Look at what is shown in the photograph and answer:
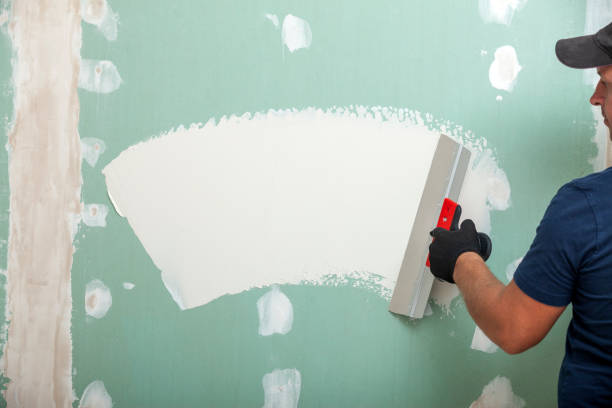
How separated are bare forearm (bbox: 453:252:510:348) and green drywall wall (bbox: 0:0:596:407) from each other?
0.84 feet

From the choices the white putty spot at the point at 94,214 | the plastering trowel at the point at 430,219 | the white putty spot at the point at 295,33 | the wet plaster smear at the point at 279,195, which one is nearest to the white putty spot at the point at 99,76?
the wet plaster smear at the point at 279,195

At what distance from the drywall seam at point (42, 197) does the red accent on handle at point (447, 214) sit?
2.93 ft

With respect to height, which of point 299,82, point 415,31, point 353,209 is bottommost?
point 353,209

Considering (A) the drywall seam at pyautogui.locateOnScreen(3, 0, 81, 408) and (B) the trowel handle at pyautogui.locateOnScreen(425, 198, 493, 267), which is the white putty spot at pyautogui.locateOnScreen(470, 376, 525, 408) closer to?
(B) the trowel handle at pyautogui.locateOnScreen(425, 198, 493, 267)

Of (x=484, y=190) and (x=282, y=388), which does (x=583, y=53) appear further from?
(x=282, y=388)

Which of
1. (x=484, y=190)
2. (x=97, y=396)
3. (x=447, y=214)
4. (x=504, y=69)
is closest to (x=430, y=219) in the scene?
(x=447, y=214)

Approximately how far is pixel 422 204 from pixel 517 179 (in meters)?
0.26

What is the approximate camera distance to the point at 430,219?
3.53ft

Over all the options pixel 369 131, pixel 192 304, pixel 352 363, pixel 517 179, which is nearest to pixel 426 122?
pixel 369 131

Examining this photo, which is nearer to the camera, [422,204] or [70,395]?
[422,204]

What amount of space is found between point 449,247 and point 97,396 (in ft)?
3.10

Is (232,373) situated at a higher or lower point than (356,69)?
lower

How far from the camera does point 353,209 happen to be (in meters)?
1.17

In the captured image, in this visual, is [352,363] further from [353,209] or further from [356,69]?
[356,69]
